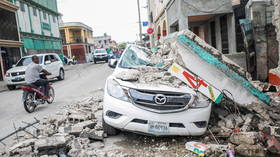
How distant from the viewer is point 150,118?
11.9 ft

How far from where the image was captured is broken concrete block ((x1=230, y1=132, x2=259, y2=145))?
3.39 m

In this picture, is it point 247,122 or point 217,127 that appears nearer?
point 247,122

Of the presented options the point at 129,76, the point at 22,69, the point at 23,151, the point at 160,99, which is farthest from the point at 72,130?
the point at 22,69

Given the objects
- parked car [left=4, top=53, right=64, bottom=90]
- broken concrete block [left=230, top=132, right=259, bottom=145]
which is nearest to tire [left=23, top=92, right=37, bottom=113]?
parked car [left=4, top=53, right=64, bottom=90]

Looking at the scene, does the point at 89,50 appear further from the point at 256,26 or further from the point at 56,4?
the point at 256,26

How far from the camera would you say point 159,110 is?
366 centimetres

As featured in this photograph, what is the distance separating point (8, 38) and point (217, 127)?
22661 mm

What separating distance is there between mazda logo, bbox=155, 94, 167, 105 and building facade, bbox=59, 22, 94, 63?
52140 millimetres

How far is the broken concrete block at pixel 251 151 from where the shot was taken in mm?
3197

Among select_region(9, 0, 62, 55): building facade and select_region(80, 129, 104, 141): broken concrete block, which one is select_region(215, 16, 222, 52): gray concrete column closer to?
select_region(80, 129, 104, 141): broken concrete block

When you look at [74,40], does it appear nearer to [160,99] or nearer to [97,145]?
[97,145]

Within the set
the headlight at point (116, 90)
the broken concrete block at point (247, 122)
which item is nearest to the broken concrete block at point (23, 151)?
the headlight at point (116, 90)

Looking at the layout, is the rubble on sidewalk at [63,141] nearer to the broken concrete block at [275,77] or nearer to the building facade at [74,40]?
the broken concrete block at [275,77]

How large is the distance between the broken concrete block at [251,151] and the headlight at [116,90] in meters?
1.78
